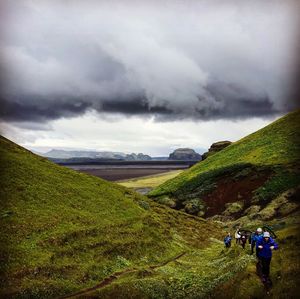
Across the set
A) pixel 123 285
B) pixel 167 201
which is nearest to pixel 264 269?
pixel 123 285

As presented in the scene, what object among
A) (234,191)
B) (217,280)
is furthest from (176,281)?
(234,191)

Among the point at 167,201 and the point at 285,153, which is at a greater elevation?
the point at 285,153

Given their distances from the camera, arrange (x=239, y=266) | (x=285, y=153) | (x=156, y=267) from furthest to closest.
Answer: (x=285, y=153) < (x=156, y=267) < (x=239, y=266)

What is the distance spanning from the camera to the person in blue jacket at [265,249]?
23562 millimetres

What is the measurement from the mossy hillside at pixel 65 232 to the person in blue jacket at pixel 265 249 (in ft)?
52.9

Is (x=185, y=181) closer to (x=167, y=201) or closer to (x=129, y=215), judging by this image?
(x=167, y=201)

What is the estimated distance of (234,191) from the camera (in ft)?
310

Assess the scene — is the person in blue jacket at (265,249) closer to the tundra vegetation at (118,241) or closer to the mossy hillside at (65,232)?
the tundra vegetation at (118,241)

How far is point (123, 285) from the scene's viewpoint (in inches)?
1196

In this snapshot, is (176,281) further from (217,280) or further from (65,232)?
(65,232)

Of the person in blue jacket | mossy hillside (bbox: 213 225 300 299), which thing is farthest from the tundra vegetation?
the person in blue jacket

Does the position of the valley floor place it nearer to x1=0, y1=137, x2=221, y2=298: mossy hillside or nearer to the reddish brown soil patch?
x1=0, y1=137, x2=221, y2=298: mossy hillside

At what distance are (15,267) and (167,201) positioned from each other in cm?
7527

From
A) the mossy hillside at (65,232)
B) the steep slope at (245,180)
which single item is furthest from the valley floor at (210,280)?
the steep slope at (245,180)
